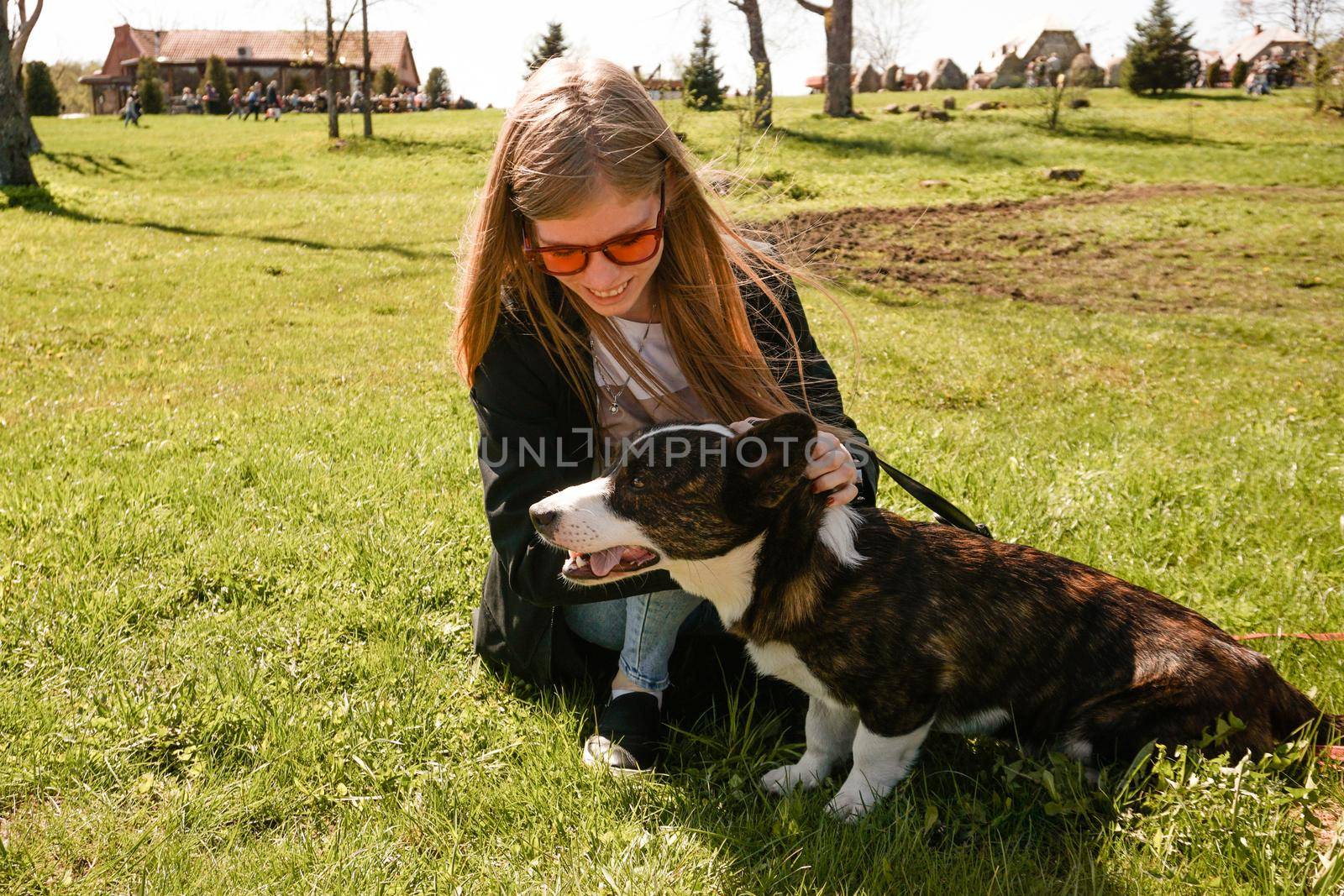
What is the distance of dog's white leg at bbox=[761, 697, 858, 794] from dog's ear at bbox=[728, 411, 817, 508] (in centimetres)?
76

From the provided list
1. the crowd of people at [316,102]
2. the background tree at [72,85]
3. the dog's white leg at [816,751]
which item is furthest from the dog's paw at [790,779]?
the background tree at [72,85]

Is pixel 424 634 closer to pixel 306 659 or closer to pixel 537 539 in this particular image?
pixel 306 659

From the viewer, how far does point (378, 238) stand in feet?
54.2

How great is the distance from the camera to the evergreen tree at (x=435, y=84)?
64875mm

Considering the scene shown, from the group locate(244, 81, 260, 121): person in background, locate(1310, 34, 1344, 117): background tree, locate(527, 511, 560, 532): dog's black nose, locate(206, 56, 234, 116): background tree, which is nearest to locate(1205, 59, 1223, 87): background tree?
locate(1310, 34, 1344, 117): background tree

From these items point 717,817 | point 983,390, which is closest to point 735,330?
point 717,817

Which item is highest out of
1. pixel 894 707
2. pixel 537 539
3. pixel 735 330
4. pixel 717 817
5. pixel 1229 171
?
pixel 1229 171

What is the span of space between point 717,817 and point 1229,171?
27476mm

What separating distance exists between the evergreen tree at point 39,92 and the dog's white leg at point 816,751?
197 ft

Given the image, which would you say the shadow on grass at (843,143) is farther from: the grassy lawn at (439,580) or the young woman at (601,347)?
the young woman at (601,347)

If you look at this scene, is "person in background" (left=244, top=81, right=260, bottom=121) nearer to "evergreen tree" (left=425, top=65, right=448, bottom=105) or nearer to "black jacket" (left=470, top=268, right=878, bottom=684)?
"evergreen tree" (left=425, top=65, right=448, bottom=105)

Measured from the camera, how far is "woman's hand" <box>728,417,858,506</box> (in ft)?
9.06

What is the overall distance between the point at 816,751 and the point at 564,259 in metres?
1.75

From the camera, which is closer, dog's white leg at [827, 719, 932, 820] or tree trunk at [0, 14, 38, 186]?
dog's white leg at [827, 719, 932, 820]
